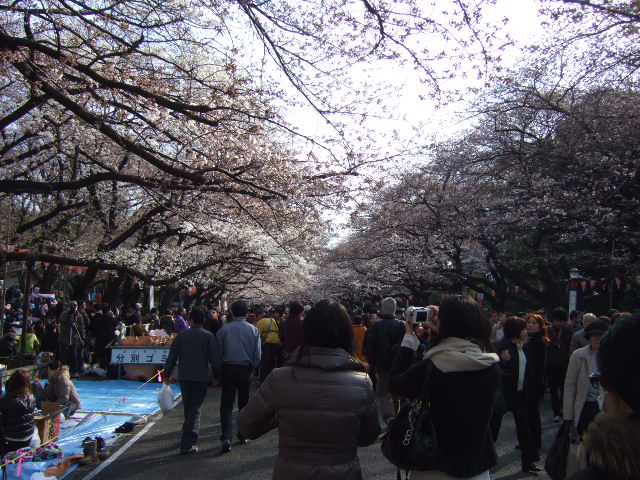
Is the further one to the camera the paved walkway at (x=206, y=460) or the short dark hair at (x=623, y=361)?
the paved walkway at (x=206, y=460)

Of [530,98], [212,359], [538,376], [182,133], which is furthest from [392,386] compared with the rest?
[530,98]

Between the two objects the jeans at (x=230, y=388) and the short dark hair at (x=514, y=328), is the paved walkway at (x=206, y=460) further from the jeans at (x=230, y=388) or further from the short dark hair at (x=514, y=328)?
the short dark hair at (x=514, y=328)

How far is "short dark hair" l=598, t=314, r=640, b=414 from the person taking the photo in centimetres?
151

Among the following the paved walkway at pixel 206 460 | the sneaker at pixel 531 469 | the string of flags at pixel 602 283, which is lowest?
the sneaker at pixel 531 469

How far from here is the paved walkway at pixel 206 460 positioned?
601cm

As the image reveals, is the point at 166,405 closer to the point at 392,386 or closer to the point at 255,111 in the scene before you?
the point at 255,111

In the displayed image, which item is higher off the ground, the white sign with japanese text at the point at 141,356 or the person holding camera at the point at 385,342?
the person holding camera at the point at 385,342

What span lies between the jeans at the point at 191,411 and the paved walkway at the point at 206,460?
0.17 meters

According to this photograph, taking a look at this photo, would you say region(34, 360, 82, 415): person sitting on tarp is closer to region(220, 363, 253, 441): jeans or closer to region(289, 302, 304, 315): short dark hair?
region(220, 363, 253, 441): jeans

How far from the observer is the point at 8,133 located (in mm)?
15953

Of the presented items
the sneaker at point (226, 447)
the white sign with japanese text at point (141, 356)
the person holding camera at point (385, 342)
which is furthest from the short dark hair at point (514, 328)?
the white sign with japanese text at point (141, 356)

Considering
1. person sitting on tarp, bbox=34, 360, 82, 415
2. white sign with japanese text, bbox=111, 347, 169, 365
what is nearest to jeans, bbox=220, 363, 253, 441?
person sitting on tarp, bbox=34, 360, 82, 415


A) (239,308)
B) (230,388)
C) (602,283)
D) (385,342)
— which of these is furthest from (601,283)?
(230,388)

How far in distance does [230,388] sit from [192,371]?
56 cm
